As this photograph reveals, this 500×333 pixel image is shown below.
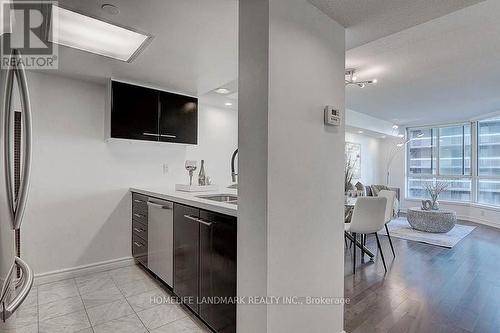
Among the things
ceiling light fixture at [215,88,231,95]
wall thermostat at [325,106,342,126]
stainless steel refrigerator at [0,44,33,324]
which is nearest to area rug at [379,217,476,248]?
wall thermostat at [325,106,342,126]

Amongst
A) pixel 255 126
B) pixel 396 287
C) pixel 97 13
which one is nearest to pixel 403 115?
pixel 396 287

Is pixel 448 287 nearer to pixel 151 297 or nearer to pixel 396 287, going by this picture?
pixel 396 287

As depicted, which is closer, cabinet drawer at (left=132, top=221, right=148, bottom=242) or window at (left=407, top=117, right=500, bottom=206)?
cabinet drawer at (left=132, top=221, right=148, bottom=242)

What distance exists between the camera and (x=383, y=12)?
1569 millimetres

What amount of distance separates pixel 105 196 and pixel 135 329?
1697 mm

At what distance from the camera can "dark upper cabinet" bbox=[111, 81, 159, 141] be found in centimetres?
284

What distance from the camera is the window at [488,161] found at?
5.75 metres

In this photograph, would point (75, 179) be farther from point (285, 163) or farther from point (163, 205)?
point (285, 163)

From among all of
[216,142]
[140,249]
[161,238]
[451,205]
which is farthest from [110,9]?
[451,205]

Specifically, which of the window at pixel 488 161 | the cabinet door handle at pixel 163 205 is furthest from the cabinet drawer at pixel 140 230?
the window at pixel 488 161

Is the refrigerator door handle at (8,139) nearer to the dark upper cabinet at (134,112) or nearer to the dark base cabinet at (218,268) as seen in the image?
the dark base cabinet at (218,268)

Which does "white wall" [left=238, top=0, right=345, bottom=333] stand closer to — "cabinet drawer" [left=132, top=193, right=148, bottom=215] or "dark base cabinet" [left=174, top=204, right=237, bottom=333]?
"dark base cabinet" [left=174, top=204, right=237, bottom=333]

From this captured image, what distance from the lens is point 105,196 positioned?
10.1ft

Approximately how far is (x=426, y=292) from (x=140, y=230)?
9.96 ft
